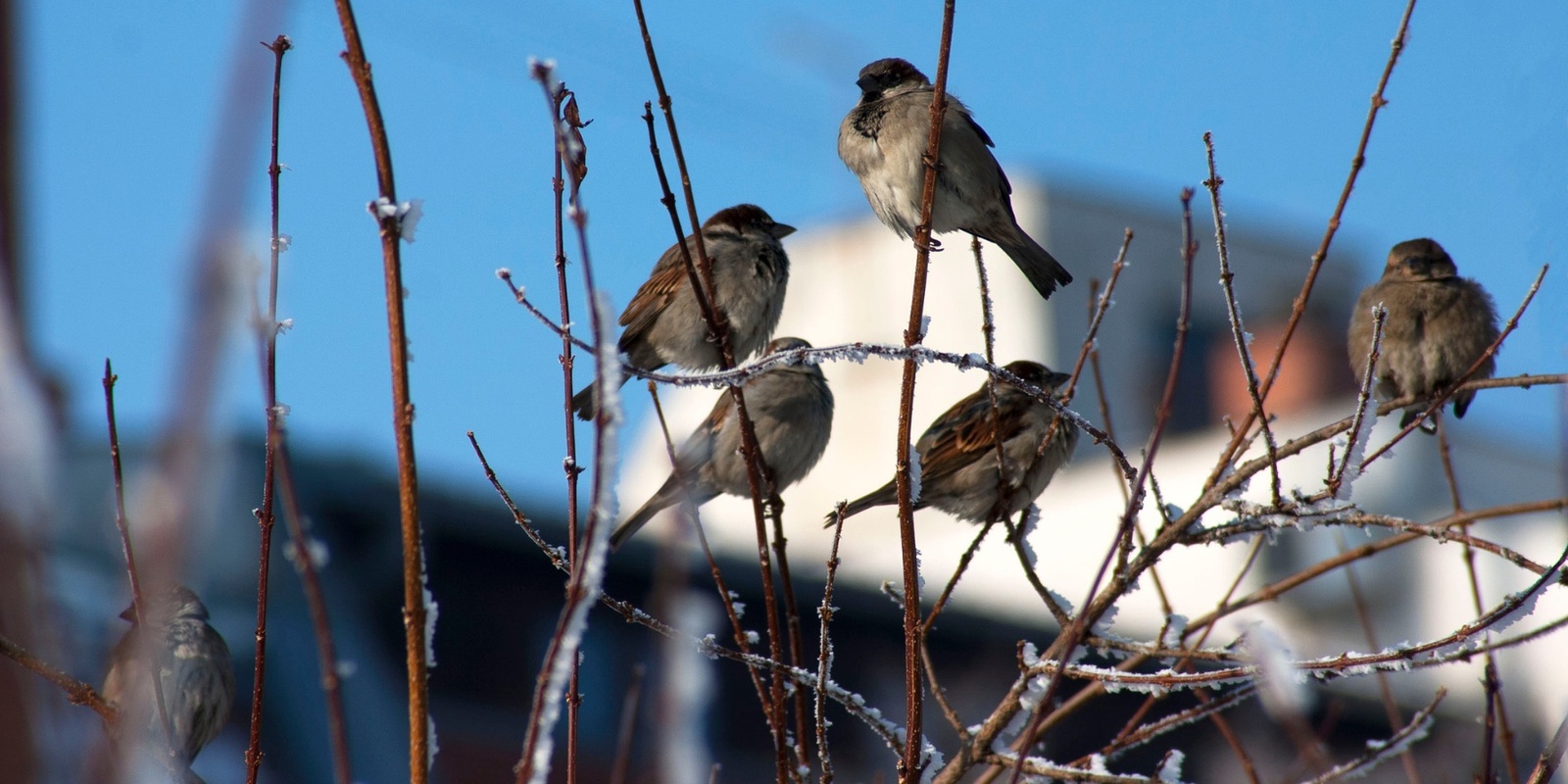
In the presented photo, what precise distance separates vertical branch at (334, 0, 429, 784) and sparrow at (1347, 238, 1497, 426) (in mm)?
3664

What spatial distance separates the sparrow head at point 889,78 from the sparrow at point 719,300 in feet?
1.50

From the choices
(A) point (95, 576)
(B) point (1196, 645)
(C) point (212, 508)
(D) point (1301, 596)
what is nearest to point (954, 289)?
(D) point (1301, 596)

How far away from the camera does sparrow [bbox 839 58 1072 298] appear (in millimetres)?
3689

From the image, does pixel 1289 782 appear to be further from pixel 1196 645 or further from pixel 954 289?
pixel 954 289

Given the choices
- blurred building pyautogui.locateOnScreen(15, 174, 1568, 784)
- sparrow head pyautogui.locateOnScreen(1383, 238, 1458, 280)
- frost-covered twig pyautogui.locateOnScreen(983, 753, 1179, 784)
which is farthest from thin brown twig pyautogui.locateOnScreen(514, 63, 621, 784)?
sparrow head pyautogui.locateOnScreen(1383, 238, 1458, 280)

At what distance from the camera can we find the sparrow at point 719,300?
404 cm

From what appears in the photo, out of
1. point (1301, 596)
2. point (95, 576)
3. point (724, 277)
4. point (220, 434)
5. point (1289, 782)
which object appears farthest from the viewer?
point (1301, 596)

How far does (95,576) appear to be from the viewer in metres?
7.55

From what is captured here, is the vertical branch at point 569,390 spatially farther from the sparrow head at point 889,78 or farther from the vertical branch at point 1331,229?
the sparrow head at point 889,78

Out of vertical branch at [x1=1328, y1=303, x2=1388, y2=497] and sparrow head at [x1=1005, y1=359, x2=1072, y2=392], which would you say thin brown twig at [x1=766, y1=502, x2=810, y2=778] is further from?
sparrow head at [x1=1005, y1=359, x2=1072, y2=392]

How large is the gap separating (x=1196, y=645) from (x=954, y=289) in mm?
19478

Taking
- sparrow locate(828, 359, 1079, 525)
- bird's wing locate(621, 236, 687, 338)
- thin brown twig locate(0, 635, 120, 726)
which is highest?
bird's wing locate(621, 236, 687, 338)

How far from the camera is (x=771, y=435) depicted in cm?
455

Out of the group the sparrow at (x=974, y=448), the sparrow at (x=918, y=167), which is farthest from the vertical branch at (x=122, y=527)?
the sparrow at (x=974, y=448)
